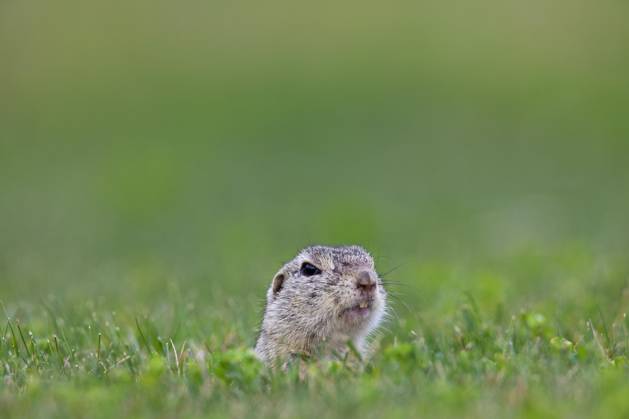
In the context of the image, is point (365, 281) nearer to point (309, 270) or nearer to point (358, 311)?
point (358, 311)

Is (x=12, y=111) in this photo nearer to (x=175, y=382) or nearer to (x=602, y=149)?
(x=602, y=149)

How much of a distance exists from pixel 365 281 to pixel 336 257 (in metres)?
0.41

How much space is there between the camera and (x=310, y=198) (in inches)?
641

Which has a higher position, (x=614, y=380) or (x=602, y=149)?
(x=614, y=380)

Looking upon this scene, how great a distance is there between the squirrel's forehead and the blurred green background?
968mm

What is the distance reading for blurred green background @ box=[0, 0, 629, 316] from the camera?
11.4m

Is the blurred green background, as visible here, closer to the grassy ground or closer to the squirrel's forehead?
the grassy ground

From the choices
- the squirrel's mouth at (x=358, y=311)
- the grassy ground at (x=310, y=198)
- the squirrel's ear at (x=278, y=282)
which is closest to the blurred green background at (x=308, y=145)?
the grassy ground at (x=310, y=198)

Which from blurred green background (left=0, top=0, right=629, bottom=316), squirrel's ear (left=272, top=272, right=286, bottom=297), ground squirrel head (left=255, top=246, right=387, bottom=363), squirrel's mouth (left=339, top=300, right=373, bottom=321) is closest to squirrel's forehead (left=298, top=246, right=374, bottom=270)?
ground squirrel head (left=255, top=246, right=387, bottom=363)

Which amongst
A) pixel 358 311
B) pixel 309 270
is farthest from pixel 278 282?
pixel 358 311

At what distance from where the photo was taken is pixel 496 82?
22.7 m

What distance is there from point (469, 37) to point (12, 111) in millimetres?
10301

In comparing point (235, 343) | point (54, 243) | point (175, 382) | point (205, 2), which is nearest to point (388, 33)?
point (205, 2)

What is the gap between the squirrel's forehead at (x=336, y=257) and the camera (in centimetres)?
703
